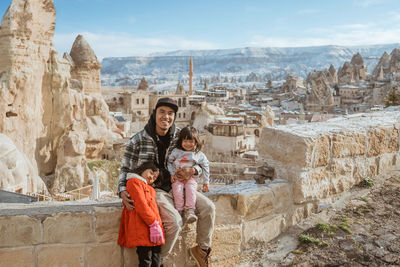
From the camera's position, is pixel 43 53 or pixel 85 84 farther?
pixel 85 84

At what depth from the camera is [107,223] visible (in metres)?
2.19

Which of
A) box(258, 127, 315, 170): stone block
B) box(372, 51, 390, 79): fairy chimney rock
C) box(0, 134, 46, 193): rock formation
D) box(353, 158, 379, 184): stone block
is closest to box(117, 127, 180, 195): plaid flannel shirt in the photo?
box(258, 127, 315, 170): stone block

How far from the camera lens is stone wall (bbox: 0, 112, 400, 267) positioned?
2.10 meters

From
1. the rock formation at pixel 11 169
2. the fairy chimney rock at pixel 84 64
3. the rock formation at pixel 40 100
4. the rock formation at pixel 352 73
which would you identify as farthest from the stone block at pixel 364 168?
the rock formation at pixel 352 73

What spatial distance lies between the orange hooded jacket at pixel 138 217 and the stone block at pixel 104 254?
4.7 inches

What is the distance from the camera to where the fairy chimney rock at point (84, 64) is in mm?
22453

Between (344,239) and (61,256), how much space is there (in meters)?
1.97

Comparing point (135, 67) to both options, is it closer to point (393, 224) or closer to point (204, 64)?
point (204, 64)

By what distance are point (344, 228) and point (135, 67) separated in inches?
7492

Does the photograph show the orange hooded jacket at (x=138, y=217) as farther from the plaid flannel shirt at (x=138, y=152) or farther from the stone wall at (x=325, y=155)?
the stone wall at (x=325, y=155)

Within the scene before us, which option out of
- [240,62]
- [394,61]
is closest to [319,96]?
[394,61]

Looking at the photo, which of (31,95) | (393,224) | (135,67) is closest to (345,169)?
(393,224)

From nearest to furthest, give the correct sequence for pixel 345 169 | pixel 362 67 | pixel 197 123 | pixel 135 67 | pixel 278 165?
pixel 278 165
pixel 345 169
pixel 197 123
pixel 362 67
pixel 135 67

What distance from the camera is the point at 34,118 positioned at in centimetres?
1394
